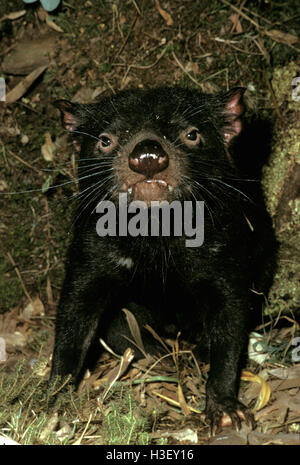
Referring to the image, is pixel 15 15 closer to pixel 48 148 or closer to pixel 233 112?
pixel 48 148

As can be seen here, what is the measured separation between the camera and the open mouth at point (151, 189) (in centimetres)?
347

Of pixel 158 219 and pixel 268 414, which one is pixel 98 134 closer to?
pixel 158 219

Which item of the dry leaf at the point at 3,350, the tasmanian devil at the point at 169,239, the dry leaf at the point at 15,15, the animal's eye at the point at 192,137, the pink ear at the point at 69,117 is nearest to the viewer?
the tasmanian devil at the point at 169,239

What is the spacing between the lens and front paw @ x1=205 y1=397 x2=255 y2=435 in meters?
3.57

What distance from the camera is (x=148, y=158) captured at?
3.32m

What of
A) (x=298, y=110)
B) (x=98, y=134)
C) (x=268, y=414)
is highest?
A: (x=298, y=110)

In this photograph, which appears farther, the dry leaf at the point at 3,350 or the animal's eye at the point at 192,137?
the dry leaf at the point at 3,350

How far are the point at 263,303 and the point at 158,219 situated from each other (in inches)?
62.8

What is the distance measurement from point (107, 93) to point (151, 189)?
6.71 feet

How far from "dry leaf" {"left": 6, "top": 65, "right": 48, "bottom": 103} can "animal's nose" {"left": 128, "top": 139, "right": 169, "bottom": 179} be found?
227 cm

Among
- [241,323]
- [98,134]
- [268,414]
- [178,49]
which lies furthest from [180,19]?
[268,414]

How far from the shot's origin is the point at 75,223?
175 inches

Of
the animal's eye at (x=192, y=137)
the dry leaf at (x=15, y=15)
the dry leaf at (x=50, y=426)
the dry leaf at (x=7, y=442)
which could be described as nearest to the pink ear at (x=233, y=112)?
the animal's eye at (x=192, y=137)

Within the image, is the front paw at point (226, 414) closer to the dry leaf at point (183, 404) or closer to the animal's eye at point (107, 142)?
the dry leaf at point (183, 404)
